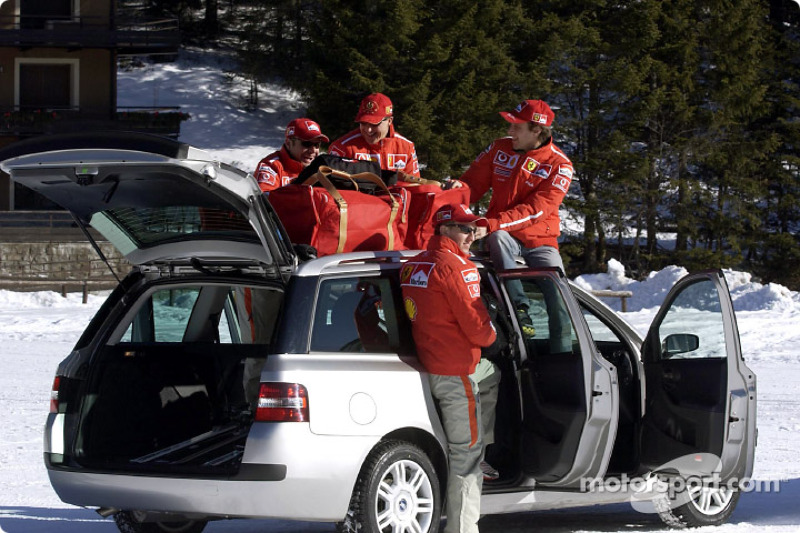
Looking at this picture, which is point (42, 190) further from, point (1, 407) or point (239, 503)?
point (1, 407)

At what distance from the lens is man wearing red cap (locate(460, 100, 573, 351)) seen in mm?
7789

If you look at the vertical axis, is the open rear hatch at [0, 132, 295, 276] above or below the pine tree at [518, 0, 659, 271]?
above

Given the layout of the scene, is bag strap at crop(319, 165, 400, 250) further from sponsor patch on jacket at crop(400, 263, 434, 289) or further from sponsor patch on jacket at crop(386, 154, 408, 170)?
sponsor patch on jacket at crop(386, 154, 408, 170)

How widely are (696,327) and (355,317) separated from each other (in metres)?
14.6

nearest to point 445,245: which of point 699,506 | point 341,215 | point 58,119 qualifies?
point 341,215

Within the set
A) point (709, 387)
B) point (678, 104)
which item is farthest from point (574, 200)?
point (709, 387)

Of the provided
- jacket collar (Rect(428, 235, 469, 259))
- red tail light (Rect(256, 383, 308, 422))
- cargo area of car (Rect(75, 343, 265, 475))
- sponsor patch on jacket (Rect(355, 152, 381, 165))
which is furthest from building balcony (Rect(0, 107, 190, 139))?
red tail light (Rect(256, 383, 308, 422))

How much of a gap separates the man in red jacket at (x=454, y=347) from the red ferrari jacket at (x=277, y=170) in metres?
2.47

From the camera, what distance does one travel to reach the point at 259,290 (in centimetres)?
689

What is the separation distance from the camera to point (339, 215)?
657 cm

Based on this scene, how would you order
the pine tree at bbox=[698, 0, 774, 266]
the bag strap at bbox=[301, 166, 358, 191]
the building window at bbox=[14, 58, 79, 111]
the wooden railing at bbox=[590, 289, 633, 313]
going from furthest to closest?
the building window at bbox=[14, 58, 79, 111] → the pine tree at bbox=[698, 0, 774, 266] → the wooden railing at bbox=[590, 289, 633, 313] → the bag strap at bbox=[301, 166, 358, 191]

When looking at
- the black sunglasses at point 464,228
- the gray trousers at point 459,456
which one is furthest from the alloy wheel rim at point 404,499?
the black sunglasses at point 464,228

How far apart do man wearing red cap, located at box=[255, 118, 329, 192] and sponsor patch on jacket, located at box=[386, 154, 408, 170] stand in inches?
18.7

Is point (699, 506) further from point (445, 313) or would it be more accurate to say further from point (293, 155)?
point (293, 155)
